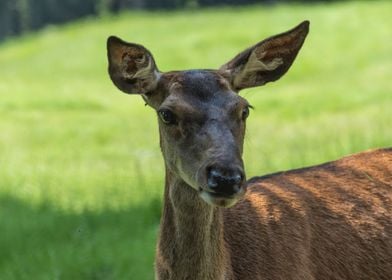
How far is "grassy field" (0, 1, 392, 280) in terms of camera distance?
8156 mm

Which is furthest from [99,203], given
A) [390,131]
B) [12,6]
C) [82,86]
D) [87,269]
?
[12,6]

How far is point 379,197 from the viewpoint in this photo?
5270 millimetres

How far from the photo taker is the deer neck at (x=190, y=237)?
176 inches

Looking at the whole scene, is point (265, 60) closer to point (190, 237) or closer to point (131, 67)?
point (131, 67)

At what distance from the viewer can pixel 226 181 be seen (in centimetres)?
384

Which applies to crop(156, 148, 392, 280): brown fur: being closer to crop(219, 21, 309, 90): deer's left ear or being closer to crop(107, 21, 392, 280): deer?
crop(107, 21, 392, 280): deer

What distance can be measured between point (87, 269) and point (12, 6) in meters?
61.7

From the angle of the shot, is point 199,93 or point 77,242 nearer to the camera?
point 199,93

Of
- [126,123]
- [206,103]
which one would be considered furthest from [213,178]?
[126,123]

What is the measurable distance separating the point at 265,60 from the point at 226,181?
110 centimetres

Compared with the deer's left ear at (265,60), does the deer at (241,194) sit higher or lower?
lower

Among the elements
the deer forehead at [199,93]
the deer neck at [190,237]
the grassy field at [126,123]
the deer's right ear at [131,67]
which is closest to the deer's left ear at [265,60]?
the deer forehead at [199,93]

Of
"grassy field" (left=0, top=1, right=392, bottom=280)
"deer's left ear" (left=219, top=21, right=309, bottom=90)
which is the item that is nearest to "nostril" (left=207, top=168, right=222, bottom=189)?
"deer's left ear" (left=219, top=21, right=309, bottom=90)

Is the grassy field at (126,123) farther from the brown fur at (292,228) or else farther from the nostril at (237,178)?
the nostril at (237,178)
